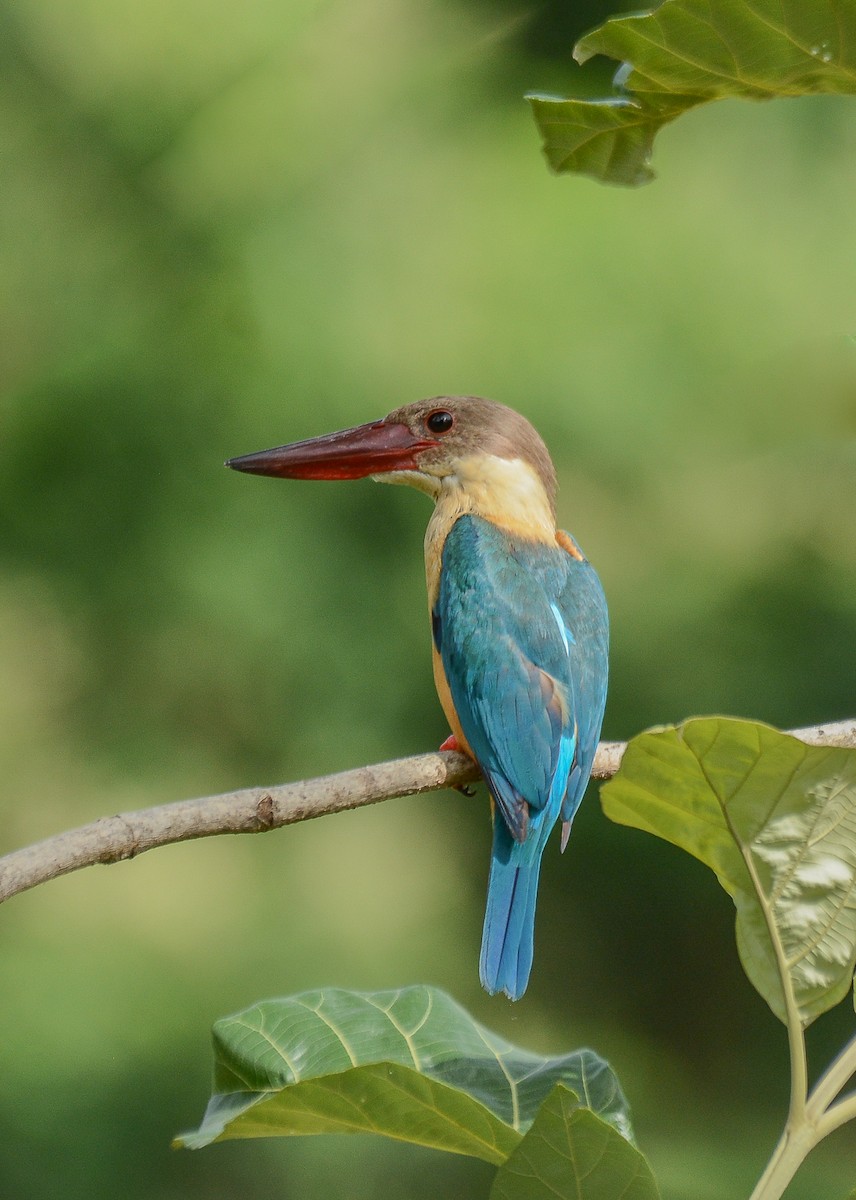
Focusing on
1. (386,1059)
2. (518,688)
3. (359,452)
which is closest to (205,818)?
(386,1059)

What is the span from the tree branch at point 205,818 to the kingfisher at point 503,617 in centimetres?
36

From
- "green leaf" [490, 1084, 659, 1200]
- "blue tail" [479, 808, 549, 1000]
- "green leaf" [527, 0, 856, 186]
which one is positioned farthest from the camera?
"blue tail" [479, 808, 549, 1000]

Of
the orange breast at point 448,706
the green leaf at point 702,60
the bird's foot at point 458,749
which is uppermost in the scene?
the green leaf at point 702,60

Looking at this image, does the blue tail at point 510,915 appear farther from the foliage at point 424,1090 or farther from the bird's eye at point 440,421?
the bird's eye at point 440,421

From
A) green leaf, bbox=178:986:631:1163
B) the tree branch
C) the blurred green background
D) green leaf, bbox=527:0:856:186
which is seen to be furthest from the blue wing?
the blurred green background

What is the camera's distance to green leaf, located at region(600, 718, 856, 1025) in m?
0.80

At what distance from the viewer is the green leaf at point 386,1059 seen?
2.72 ft

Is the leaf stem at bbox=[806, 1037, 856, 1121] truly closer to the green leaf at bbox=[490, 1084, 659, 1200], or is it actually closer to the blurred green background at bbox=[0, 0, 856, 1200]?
the green leaf at bbox=[490, 1084, 659, 1200]

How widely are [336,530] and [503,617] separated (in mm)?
1557

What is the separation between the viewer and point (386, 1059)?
2.93ft

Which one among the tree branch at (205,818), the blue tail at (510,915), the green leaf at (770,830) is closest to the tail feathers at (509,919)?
the blue tail at (510,915)

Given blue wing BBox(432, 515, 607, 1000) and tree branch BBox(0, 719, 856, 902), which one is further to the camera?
blue wing BBox(432, 515, 607, 1000)

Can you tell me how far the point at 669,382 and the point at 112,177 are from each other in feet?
5.69

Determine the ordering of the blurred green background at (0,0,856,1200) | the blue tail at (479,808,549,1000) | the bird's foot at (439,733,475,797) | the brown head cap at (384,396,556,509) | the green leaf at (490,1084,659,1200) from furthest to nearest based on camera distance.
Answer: the blurred green background at (0,0,856,1200), the brown head cap at (384,396,556,509), the bird's foot at (439,733,475,797), the blue tail at (479,808,549,1000), the green leaf at (490,1084,659,1200)
